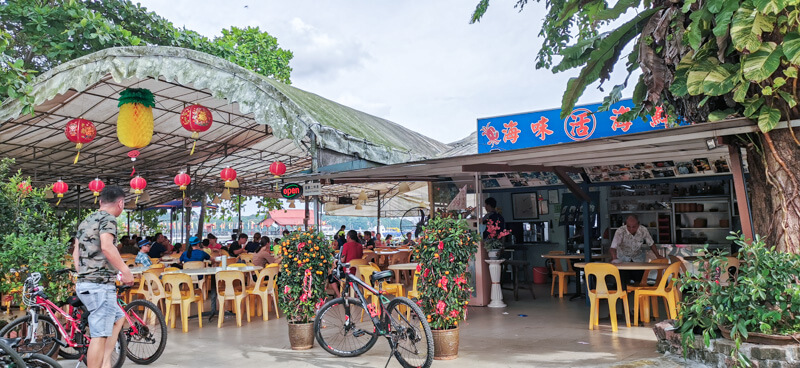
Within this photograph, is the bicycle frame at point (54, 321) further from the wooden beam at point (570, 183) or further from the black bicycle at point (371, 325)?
the wooden beam at point (570, 183)

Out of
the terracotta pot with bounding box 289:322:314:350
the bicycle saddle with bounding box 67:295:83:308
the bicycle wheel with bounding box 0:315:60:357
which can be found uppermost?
the bicycle saddle with bounding box 67:295:83:308

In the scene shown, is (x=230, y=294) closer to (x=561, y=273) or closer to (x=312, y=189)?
(x=312, y=189)

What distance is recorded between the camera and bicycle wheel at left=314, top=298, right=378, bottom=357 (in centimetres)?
527

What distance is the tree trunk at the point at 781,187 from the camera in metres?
4.24

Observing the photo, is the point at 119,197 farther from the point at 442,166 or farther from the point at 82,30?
the point at 82,30

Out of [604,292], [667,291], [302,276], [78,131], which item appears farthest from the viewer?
[78,131]

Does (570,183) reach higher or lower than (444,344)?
higher

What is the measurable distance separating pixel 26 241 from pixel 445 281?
3855 mm

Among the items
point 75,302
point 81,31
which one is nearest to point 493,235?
point 75,302

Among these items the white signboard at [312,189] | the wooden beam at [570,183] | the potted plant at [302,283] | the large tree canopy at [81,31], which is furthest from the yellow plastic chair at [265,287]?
the wooden beam at [570,183]

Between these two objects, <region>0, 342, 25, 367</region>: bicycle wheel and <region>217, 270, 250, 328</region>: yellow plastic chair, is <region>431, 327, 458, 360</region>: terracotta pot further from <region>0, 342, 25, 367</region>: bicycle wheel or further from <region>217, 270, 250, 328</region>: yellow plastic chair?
<region>217, 270, 250, 328</region>: yellow plastic chair

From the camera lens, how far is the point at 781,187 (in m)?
4.30

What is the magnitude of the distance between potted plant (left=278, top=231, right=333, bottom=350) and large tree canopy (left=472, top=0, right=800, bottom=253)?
3.12 m

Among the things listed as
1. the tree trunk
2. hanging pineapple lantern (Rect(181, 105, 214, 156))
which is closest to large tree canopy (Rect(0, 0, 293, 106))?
hanging pineapple lantern (Rect(181, 105, 214, 156))
